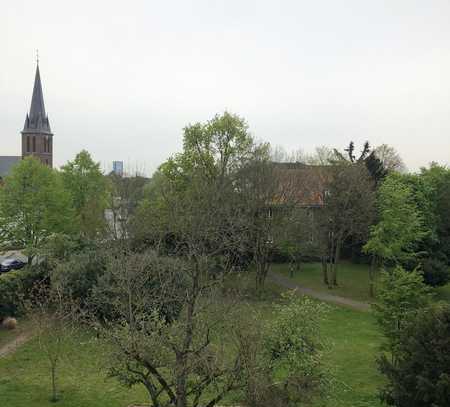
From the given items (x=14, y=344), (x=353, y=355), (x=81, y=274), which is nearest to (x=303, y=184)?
(x=353, y=355)

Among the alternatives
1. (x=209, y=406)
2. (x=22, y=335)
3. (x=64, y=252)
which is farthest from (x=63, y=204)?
(x=209, y=406)

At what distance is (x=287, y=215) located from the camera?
28516 millimetres

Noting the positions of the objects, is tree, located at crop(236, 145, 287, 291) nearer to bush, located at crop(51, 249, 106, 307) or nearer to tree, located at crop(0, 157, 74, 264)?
bush, located at crop(51, 249, 106, 307)

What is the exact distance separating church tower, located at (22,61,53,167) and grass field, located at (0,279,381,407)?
56557 millimetres

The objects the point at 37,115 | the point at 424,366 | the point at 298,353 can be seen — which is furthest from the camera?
the point at 37,115

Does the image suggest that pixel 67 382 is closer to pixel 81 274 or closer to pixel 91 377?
pixel 91 377

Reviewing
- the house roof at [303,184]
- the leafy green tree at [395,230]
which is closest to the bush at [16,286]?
the house roof at [303,184]

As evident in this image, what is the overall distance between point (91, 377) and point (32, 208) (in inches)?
804

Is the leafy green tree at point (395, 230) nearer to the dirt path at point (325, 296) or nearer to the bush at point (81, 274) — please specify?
the dirt path at point (325, 296)

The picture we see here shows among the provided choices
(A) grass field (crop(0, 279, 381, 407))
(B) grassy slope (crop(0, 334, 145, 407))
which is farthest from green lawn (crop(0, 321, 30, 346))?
(B) grassy slope (crop(0, 334, 145, 407))

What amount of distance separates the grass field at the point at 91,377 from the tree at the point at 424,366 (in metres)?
2.23

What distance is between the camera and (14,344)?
19000 mm

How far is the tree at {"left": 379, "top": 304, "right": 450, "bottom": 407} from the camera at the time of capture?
33.4 feet

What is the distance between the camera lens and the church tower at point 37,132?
67.8 m
